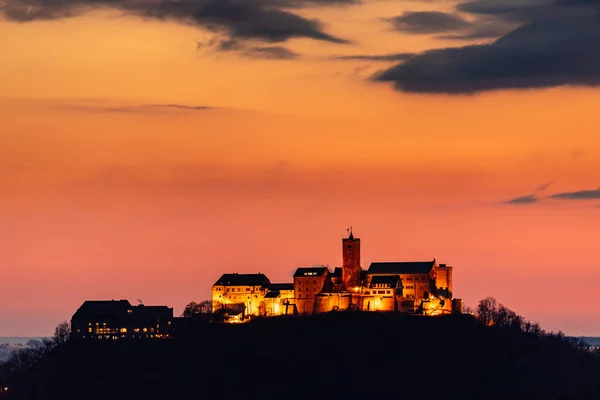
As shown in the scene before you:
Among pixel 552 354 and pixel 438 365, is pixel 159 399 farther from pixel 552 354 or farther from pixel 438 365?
pixel 552 354

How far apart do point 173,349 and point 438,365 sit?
108ft

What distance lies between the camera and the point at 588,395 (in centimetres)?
16975

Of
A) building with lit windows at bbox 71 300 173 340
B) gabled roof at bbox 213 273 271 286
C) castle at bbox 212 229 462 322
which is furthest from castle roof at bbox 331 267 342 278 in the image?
building with lit windows at bbox 71 300 173 340

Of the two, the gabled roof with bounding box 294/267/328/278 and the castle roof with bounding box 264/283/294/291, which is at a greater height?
the gabled roof with bounding box 294/267/328/278

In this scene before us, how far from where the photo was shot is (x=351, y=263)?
175 m

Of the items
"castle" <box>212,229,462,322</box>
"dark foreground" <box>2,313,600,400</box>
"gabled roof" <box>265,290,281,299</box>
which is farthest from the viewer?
"gabled roof" <box>265,290,281,299</box>

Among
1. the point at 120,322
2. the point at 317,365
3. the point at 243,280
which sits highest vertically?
the point at 243,280

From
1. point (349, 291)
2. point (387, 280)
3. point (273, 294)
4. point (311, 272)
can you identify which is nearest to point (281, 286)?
point (273, 294)

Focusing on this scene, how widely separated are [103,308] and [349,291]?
32608mm

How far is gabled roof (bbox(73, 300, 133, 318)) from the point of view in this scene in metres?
179

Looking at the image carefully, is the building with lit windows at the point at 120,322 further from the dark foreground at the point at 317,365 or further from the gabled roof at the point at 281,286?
the gabled roof at the point at 281,286

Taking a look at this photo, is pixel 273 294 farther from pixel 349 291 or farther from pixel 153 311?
pixel 153 311

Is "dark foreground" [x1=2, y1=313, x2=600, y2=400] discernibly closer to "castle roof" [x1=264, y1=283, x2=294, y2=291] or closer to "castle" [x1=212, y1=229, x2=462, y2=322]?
"castle" [x1=212, y1=229, x2=462, y2=322]

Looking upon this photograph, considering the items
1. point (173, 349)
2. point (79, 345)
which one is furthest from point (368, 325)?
point (79, 345)
